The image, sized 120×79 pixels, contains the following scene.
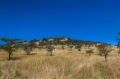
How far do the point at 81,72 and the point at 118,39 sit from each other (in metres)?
27.4

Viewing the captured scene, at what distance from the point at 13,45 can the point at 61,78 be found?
5702 centimetres

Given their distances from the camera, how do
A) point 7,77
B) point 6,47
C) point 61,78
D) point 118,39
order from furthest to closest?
point 6,47
point 118,39
point 7,77
point 61,78

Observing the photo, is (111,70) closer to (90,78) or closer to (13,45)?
(90,78)

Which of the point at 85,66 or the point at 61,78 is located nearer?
the point at 61,78

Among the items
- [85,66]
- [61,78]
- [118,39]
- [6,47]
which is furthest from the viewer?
[6,47]

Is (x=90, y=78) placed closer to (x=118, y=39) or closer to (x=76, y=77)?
(x=76, y=77)

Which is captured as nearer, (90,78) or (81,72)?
(90,78)

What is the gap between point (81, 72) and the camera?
5438 millimetres

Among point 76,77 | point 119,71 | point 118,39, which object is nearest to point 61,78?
point 76,77

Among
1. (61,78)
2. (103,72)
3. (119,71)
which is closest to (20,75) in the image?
(61,78)

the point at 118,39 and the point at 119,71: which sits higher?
the point at 118,39

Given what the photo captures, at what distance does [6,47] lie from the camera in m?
54.7

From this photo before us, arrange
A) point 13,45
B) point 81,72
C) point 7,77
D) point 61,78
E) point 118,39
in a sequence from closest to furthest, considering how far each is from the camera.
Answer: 1. point 61,78
2. point 7,77
3. point 81,72
4. point 118,39
5. point 13,45

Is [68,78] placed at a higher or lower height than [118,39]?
lower
